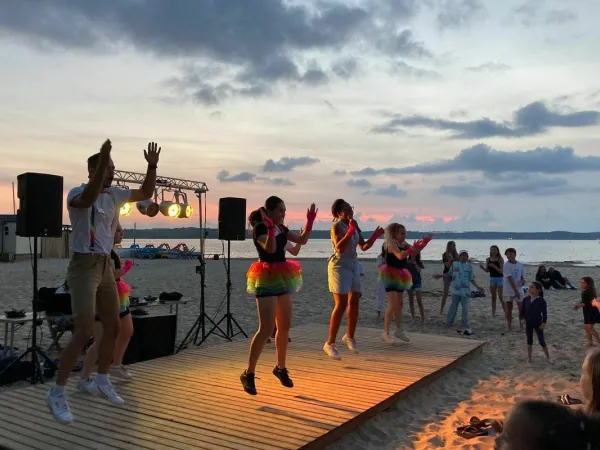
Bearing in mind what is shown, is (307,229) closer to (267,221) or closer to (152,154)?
(267,221)

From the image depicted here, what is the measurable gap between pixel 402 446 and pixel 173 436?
6.20 feet

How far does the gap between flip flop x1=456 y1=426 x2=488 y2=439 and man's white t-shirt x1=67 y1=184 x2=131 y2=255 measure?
3.36m

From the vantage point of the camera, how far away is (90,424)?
162 inches

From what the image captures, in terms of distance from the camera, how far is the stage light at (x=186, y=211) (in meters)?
11.4

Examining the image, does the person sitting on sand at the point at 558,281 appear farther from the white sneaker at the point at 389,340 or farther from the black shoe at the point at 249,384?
the black shoe at the point at 249,384

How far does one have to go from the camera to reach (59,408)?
4.05 meters

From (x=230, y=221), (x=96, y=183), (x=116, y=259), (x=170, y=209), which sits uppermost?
(x=170, y=209)

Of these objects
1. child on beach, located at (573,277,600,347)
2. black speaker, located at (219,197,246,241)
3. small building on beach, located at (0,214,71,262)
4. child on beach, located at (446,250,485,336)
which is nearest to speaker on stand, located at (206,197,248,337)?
black speaker, located at (219,197,246,241)

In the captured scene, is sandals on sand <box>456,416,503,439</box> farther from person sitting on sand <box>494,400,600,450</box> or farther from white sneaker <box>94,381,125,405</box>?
person sitting on sand <box>494,400,600,450</box>

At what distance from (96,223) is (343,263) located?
3.19m

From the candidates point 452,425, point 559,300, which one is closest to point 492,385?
point 452,425

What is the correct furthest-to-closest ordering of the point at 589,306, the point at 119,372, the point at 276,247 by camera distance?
the point at 589,306 → the point at 119,372 → the point at 276,247

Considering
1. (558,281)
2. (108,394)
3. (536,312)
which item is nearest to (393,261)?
(536,312)

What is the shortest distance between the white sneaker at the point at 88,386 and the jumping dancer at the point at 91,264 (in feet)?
1.68
